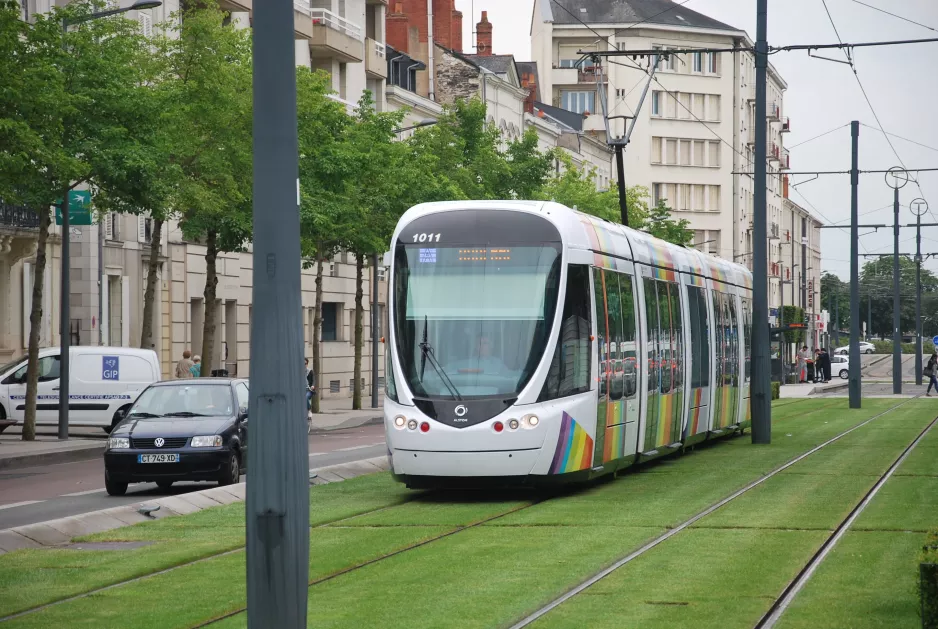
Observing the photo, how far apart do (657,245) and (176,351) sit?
95.9ft

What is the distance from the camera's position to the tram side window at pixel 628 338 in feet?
65.4

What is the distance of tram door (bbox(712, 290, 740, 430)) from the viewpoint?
2767 centimetres

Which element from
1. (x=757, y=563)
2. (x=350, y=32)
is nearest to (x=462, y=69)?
(x=350, y=32)

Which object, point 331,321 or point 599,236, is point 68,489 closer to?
point 599,236

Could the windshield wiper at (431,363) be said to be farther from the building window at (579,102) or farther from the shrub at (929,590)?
the building window at (579,102)

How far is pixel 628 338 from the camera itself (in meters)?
20.2

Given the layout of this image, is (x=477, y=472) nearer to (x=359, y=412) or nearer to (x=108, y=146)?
(x=108, y=146)

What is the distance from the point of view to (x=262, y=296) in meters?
7.46

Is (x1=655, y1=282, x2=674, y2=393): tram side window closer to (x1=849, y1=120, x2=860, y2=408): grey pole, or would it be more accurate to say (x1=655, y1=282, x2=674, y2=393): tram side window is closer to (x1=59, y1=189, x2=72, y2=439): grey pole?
(x1=59, y1=189, x2=72, y2=439): grey pole

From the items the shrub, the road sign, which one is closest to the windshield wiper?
the shrub

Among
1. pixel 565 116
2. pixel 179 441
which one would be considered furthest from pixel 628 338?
pixel 565 116

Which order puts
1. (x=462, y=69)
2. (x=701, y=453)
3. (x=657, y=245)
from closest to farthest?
(x=657, y=245)
(x=701, y=453)
(x=462, y=69)

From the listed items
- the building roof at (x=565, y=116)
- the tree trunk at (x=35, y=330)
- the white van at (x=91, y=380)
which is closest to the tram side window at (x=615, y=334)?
the tree trunk at (x=35, y=330)

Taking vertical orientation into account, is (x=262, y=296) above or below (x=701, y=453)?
above
